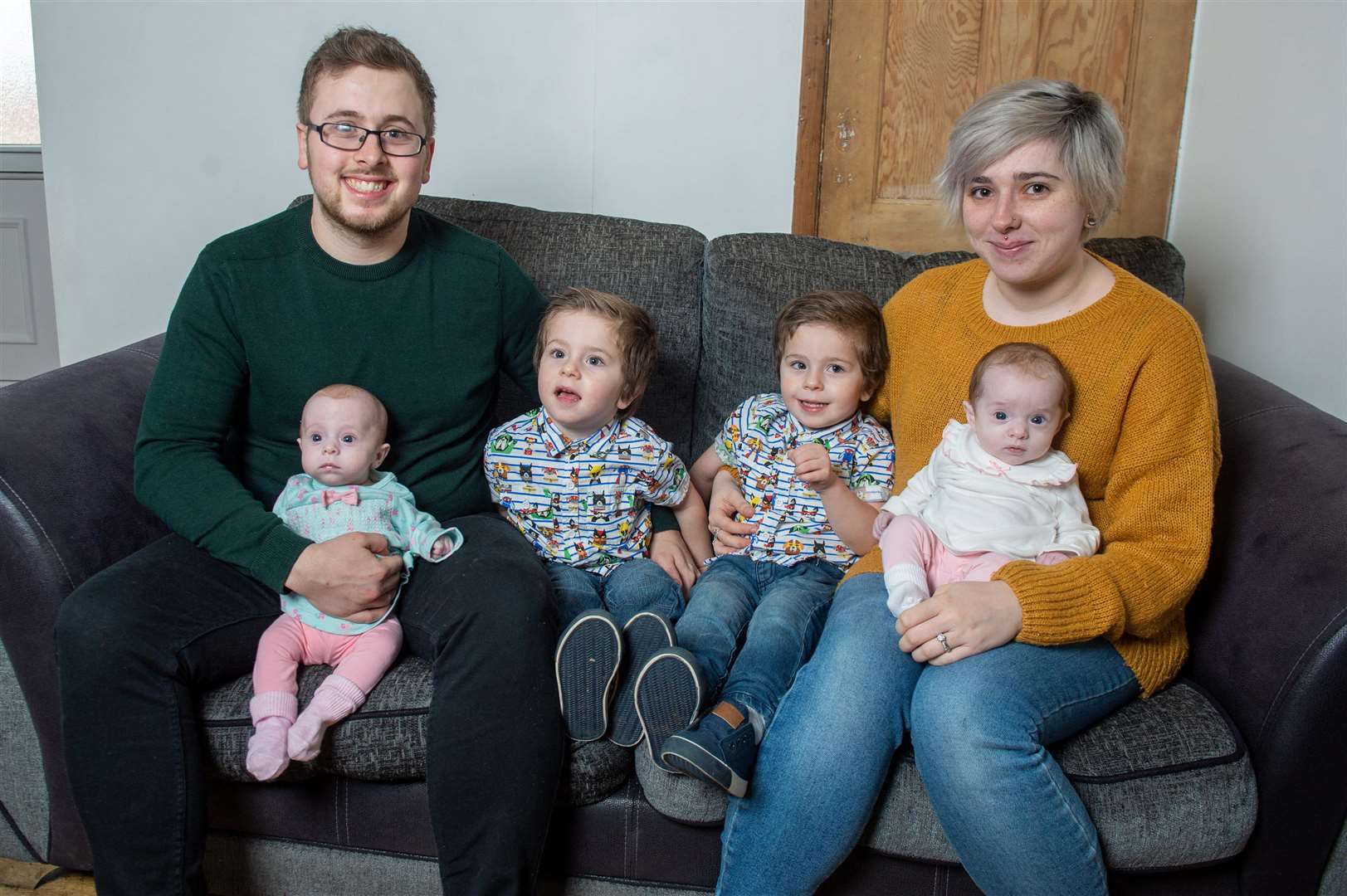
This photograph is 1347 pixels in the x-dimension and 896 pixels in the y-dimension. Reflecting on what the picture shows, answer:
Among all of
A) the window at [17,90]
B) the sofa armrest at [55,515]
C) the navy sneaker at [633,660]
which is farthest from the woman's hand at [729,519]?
the window at [17,90]

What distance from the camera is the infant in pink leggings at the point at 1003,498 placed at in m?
1.35

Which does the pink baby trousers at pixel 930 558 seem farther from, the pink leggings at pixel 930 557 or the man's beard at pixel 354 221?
the man's beard at pixel 354 221

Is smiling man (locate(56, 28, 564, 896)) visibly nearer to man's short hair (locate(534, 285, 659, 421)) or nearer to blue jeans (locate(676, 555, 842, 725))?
man's short hair (locate(534, 285, 659, 421))

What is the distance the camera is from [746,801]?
4.17 feet

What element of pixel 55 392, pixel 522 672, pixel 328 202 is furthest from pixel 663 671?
pixel 55 392

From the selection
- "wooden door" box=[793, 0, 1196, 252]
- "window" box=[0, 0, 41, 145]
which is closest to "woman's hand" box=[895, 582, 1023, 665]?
"wooden door" box=[793, 0, 1196, 252]

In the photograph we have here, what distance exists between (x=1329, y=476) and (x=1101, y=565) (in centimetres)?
38

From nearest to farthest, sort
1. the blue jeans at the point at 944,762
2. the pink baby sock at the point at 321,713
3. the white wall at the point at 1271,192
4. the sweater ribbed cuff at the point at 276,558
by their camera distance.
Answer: the blue jeans at the point at 944,762 → the pink baby sock at the point at 321,713 → the sweater ribbed cuff at the point at 276,558 → the white wall at the point at 1271,192

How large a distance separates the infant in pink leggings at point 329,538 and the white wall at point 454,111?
1.18m

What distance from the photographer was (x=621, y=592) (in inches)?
62.9

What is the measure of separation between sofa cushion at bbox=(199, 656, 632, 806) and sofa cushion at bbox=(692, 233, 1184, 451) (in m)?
0.75

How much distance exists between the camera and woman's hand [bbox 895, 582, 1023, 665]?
1.25m

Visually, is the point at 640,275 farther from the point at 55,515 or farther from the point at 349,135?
the point at 55,515

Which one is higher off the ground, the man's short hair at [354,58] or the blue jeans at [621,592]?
the man's short hair at [354,58]
